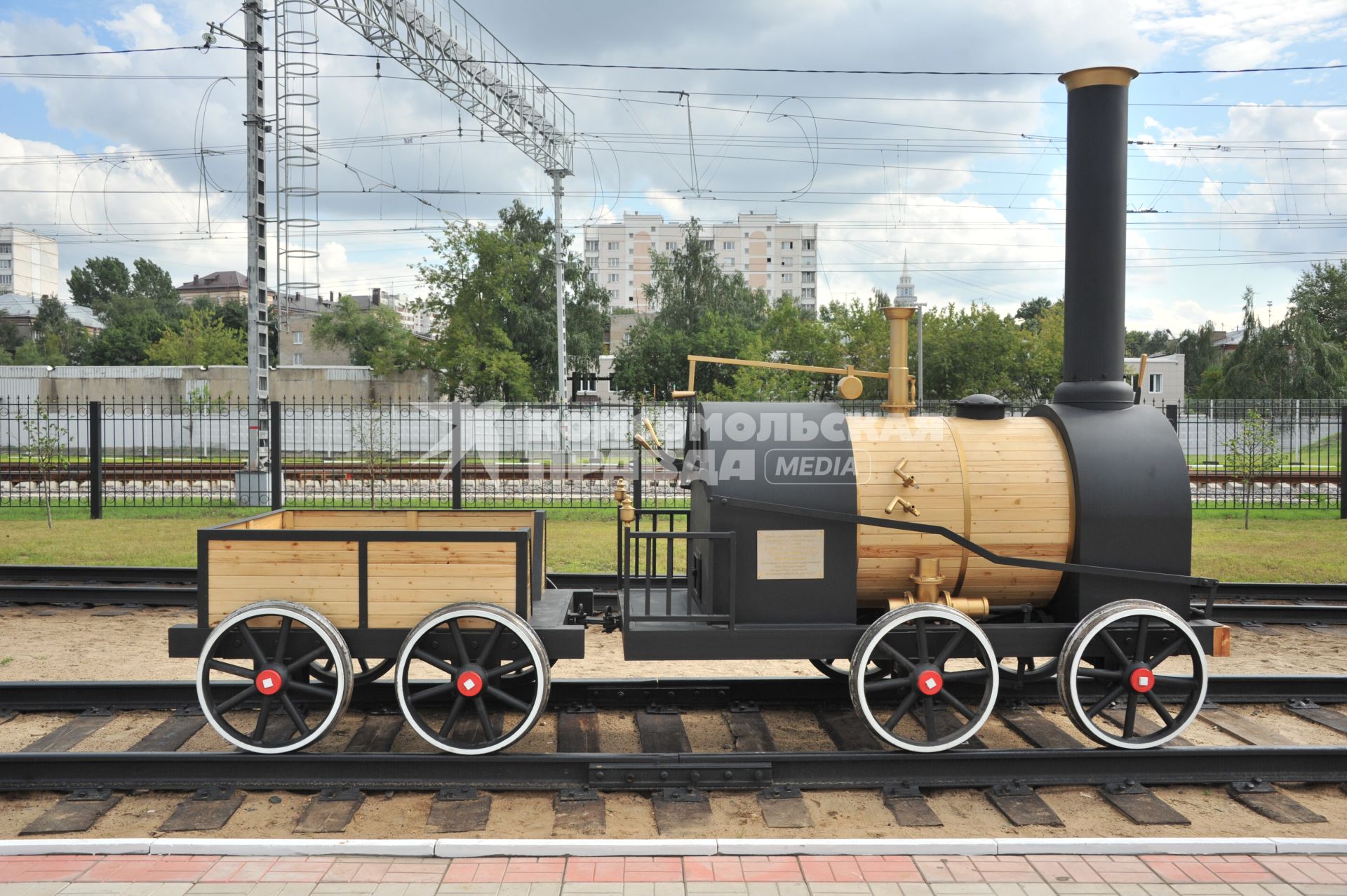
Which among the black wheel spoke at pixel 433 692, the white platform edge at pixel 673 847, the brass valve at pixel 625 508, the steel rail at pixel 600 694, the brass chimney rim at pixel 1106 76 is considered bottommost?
the white platform edge at pixel 673 847

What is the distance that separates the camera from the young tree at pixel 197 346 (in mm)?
59375

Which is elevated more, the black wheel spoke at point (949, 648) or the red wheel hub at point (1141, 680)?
the black wheel spoke at point (949, 648)

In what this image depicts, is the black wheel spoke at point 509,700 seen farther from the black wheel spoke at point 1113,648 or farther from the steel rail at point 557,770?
the black wheel spoke at point 1113,648

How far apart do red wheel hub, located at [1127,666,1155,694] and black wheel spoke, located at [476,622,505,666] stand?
3.67m

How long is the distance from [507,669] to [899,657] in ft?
7.32

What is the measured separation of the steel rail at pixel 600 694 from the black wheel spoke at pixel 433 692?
1185 millimetres

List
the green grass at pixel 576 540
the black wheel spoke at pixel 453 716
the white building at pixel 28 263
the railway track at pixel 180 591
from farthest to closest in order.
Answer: the white building at pixel 28 263 < the green grass at pixel 576 540 < the railway track at pixel 180 591 < the black wheel spoke at pixel 453 716

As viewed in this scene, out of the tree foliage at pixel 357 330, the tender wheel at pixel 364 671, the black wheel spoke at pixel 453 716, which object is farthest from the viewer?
the tree foliage at pixel 357 330

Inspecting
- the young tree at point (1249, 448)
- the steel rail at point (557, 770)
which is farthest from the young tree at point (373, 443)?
the young tree at point (1249, 448)

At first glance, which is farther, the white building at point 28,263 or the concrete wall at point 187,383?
the white building at point 28,263

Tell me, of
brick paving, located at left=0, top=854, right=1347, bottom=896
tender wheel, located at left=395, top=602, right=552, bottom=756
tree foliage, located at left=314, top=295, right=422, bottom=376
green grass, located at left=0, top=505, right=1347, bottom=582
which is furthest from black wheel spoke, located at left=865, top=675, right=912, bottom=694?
tree foliage, located at left=314, top=295, right=422, bottom=376

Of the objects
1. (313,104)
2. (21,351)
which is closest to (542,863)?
(313,104)

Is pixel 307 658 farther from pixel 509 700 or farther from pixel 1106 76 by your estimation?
pixel 1106 76

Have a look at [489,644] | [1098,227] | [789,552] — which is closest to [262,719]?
[489,644]
